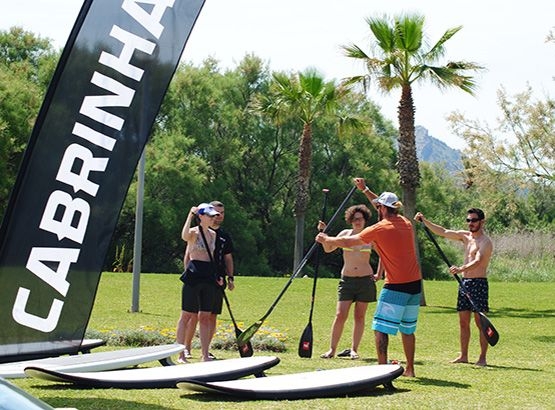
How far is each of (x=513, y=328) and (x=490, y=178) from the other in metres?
22.8

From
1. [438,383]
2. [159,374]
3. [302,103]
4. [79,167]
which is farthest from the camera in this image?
[302,103]

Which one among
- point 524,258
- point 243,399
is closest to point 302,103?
point 524,258

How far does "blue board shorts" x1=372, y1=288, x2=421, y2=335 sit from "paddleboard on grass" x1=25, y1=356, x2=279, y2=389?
1.02 metres

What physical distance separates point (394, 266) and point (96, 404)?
10.7ft

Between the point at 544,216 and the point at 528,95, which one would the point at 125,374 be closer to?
the point at 528,95

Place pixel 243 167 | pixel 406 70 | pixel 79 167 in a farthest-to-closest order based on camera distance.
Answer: pixel 243 167, pixel 406 70, pixel 79 167

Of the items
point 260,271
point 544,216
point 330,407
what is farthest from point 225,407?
point 544,216

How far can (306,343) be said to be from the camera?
40.5 ft

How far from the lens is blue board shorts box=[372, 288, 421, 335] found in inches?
405

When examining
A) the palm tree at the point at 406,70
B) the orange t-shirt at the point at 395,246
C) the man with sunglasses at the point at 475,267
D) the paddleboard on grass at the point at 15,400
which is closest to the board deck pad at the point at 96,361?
the orange t-shirt at the point at 395,246

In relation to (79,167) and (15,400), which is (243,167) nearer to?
(79,167)

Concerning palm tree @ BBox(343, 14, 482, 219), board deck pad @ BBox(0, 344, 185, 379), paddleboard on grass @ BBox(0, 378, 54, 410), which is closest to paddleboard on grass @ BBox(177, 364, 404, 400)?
board deck pad @ BBox(0, 344, 185, 379)

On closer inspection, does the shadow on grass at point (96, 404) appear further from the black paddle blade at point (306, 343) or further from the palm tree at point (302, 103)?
the palm tree at point (302, 103)

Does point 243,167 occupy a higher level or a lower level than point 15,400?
higher
